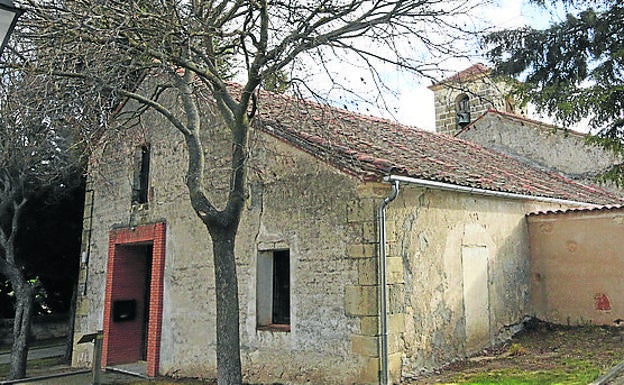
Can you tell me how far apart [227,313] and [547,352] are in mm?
5288

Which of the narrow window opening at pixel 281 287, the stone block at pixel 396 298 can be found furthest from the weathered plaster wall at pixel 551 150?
the narrow window opening at pixel 281 287

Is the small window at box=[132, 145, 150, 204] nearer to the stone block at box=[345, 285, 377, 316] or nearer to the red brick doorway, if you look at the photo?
the red brick doorway

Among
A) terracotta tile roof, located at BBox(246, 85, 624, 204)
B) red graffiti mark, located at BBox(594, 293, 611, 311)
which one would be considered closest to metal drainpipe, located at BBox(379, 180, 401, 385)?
terracotta tile roof, located at BBox(246, 85, 624, 204)

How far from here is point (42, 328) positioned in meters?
19.6

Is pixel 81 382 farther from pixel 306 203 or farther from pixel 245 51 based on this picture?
pixel 245 51

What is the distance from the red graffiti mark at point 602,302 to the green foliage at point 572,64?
127 inches

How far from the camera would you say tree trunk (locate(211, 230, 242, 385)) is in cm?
698

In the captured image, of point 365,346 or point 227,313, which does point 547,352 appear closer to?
point 365,346

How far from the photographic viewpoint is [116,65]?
6664mm

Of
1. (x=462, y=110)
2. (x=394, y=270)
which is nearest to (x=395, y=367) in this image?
(x=394, y=270)

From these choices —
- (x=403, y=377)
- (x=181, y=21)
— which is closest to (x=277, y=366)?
(x=403, y=377)

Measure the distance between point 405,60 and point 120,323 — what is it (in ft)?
28.4

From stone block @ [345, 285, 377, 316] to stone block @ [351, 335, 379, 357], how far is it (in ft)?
1.09

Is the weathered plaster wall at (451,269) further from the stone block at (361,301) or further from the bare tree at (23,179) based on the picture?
the bare tree at (23,179)
